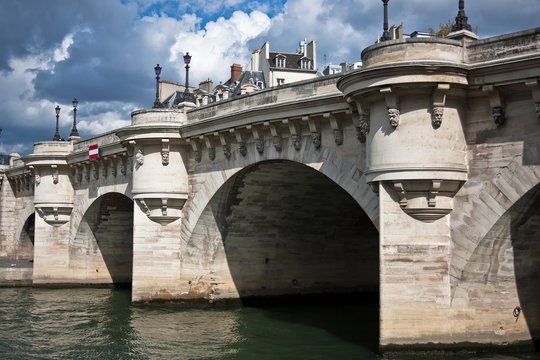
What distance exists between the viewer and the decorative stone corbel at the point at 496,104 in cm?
1470

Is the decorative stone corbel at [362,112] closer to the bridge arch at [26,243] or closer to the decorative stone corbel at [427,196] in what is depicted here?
the decorative stone corbel at [427,196]

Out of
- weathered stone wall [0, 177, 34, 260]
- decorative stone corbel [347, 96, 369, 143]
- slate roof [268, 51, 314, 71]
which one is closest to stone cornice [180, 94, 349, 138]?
decorative stone corbel [347, 96, 369, 143]

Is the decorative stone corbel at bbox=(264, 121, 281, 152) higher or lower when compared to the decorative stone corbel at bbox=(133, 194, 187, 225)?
higher

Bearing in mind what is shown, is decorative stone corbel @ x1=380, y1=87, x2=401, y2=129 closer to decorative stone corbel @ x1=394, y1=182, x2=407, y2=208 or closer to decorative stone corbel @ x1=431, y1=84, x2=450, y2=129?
decorative stone corbel @ x1=431, y1=84, x2=450, y2=129

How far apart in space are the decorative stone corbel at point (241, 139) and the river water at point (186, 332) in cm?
599

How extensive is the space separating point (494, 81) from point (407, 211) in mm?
3533

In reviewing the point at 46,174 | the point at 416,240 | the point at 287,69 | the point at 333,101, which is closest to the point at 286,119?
the point at 333,101

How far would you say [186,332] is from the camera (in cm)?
2152

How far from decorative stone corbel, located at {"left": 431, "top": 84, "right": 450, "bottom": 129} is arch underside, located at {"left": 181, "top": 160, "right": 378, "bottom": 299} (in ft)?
28.8

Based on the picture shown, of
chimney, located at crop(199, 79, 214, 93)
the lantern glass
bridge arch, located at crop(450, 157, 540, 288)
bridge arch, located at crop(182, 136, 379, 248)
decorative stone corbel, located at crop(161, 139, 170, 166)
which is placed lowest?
bridge arch, located at crop(450, 157, 540, 288)

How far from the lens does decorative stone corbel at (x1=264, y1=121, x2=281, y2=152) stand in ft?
69.0

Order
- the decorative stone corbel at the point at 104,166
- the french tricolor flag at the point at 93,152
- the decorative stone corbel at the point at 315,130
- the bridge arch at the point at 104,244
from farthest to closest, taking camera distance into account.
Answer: the bridge arch at the point at 104,244
the decorative stone corbel at the point at 104,166
the french tricolor flag at the point at 93,152
the decorative stone corbel at the point at 315,130

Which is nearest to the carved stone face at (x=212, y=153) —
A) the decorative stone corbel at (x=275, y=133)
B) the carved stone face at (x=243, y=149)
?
the carved stone face at (x=243, y=149)

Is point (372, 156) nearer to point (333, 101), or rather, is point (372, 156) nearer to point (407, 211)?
point (407, 211)
